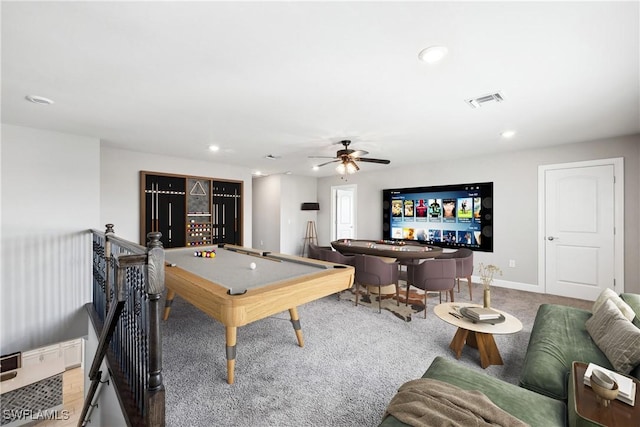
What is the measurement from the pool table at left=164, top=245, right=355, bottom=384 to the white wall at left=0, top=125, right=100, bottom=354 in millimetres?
1705

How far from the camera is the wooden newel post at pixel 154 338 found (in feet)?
4.57

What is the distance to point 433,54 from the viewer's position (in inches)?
73.2

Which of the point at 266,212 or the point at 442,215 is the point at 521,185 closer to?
the point at 442,215

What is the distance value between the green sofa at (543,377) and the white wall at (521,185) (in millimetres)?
2444

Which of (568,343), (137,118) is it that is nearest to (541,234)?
(568,343)

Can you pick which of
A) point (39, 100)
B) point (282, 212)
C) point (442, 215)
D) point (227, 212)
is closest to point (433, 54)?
point (39, 100)

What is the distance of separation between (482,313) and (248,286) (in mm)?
2102

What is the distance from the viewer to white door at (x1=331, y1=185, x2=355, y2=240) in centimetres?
788

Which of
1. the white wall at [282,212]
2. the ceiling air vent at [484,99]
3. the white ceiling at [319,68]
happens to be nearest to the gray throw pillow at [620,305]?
the white ceiling at [319,68]

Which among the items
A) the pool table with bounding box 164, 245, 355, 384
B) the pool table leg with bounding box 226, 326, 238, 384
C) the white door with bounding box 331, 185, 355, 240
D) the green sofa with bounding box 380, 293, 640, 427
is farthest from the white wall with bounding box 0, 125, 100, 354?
the white door with bounding box 331, 185, 355, 240

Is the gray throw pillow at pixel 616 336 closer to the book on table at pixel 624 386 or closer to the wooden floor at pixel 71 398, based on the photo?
the book on table at pixel 624 386

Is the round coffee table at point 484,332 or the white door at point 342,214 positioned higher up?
the white door at point 342,214

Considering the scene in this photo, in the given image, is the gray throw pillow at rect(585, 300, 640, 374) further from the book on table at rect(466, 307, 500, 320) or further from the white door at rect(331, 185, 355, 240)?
the white door at rect(331, 185, 355, 240)

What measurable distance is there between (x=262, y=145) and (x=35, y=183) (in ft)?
9.38
